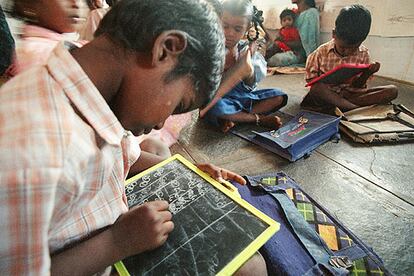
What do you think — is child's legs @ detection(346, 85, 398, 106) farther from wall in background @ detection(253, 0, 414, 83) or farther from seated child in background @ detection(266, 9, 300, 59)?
seated child in background @ detection(266, 9, 300, 59)

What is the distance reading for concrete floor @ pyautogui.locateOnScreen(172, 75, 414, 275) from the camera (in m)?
0.95

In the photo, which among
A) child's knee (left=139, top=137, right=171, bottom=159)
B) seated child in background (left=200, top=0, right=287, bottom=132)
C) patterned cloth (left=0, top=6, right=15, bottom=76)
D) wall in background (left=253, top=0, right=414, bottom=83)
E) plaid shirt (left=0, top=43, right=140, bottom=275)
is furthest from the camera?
wall in background (left=253, top=0, right=414, bottom=83)

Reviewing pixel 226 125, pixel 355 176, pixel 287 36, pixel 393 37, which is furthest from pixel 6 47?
pixel 287 36

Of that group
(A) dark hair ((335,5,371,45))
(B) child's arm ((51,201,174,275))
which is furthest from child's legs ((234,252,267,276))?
(A) dark hair ((335,5,371,45))

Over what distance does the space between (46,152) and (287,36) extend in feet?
13.0

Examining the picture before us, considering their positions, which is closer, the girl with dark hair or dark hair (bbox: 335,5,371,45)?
dark hair (bbox: 335,5,371,45)

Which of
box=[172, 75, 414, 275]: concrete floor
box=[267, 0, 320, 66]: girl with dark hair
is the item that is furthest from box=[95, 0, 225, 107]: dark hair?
box=[267, 0, 320, 66]: girl with dark hair

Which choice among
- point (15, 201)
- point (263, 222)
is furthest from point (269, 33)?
point (15, 201)

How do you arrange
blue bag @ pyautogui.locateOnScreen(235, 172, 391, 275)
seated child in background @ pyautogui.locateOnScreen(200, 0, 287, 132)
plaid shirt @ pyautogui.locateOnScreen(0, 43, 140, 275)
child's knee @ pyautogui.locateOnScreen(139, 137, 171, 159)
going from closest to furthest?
plaid shirt @ pyautogui.locateOnScreen(0, 43, 140, 275) < blue bag @ pyautogui.locateOnScreen(235, 172, 391, 275) < child's knee @ pyautogui.locateOnScreen(139, 137, 171, 159) < seated child in background @ pyautogui.locateOnScreen(200, 0, 287, 132)

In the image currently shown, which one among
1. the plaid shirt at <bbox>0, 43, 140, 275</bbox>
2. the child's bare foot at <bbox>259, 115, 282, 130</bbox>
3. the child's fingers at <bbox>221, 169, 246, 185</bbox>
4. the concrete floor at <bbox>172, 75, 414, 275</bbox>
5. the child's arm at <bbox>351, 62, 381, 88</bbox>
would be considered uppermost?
the plaid shirt at <bbox>0, 43, 140, 275</bbox>

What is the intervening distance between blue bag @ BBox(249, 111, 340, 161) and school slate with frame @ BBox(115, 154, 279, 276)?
0.68 meters

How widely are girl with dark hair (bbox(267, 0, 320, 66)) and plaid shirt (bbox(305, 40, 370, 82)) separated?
4.93 ft

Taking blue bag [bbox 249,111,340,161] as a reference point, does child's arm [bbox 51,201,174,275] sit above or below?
above

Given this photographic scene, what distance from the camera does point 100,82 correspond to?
1.48 feet
